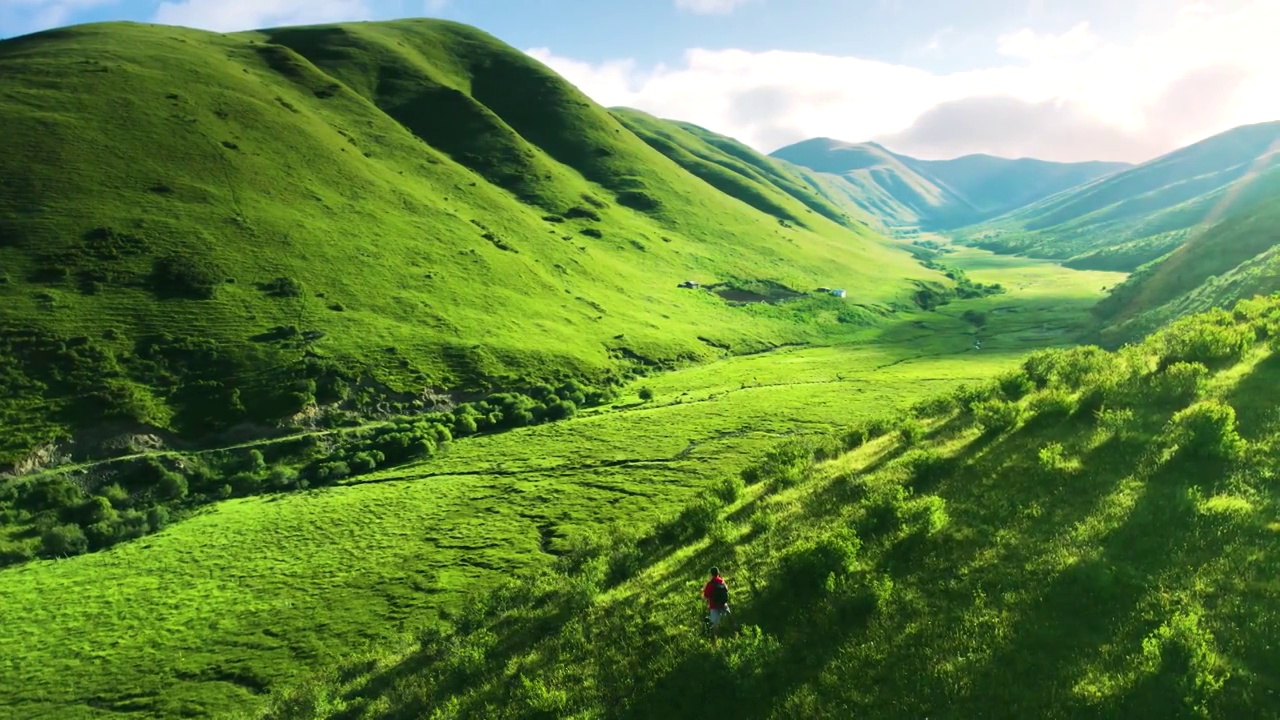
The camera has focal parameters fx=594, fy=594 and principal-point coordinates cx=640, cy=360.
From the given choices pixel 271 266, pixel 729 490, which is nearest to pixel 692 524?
pixel 729 490

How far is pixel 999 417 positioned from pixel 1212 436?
8.24 meters

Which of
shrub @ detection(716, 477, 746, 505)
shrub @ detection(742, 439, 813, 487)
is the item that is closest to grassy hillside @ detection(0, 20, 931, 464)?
shrub @ detection(742, 439, 813, 487)

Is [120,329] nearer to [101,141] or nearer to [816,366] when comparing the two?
[101,141]

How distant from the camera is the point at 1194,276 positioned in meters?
108

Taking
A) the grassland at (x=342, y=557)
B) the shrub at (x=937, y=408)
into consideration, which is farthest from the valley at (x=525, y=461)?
the shrub at (x=937, y=408)

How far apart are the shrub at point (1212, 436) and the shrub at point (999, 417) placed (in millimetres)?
6221

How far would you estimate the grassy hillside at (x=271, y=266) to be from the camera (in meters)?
74.4

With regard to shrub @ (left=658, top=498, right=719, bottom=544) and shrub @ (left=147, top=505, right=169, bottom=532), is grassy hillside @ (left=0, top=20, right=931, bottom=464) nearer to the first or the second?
shrub @ (left=147, top=505, right=169, bottom=532)

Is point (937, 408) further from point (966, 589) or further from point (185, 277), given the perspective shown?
point (185, 277)

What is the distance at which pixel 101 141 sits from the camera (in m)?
116

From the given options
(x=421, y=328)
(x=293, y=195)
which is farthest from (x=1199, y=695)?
(x=293, y=195)

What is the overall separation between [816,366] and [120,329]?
10984cm

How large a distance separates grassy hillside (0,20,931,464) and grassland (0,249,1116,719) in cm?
2076

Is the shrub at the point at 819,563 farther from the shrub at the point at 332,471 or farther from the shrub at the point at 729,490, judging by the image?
the shrub at the point at 332,471
